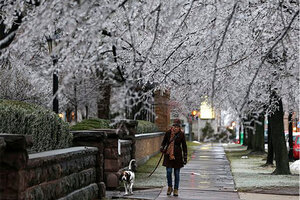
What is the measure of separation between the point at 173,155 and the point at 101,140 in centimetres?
174

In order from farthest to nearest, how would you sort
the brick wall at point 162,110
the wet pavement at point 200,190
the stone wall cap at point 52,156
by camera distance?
1. the brick wall at point 162,110
2. the wet pavement at point 200,190
3. the stone wall cap at point 52,156

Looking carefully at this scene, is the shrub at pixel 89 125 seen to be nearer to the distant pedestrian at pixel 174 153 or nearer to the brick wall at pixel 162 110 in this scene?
the distant pedestrian at pixel 174 153

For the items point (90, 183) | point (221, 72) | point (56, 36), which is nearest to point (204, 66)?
point (221, 72)

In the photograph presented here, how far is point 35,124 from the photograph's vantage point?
1032cm

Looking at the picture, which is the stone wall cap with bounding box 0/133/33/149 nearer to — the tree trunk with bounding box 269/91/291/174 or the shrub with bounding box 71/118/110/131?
the shrub with bounding box 71/118/110/131

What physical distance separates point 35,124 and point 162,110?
2596 centimetres

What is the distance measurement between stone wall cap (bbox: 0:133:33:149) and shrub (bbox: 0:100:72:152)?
209 centimetres

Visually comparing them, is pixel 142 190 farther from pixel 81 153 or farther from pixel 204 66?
pixel 204 66

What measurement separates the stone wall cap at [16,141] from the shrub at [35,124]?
209cm

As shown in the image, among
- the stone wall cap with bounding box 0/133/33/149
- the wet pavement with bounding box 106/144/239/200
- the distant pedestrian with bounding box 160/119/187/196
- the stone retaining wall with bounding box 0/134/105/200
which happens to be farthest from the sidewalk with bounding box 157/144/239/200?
the stone wall cap with bounding box 0/133/33/149

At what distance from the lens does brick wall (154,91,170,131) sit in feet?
111

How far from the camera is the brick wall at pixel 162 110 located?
33.8 meters

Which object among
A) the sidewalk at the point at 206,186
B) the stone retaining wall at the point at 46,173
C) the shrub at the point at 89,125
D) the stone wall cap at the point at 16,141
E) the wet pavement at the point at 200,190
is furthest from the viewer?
the shrub at the point at 89,125

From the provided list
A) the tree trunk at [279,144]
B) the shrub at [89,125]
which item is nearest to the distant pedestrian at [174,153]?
the shrub at [89,125]
